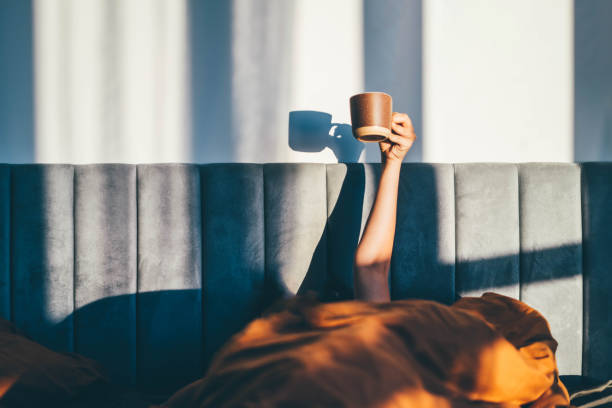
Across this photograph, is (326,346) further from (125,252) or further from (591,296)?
(591,296)

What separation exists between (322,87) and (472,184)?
495 millimetres

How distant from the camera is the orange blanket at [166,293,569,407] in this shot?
43cm

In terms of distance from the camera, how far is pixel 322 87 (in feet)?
3.19

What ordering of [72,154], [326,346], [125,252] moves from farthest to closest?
1. [72,154]
2. [125,252]
3. [326,346]

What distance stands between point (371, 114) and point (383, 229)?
264mm

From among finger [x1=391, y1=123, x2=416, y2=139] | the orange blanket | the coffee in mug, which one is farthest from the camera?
finger [x1=391, y1=123, x2=416, y2=139]

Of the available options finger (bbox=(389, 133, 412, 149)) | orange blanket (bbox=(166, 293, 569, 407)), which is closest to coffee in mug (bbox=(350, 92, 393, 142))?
finger (bbox=(389, 133, 412, 149))

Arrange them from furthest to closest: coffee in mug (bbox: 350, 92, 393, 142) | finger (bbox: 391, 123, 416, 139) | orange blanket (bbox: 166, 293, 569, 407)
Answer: finger (bbox: 391, 123, 416, 139)
coffee in mug (bbox: 350, 92, 393, 142)
orange blanket (bbox: 166, 293, 569, 407)

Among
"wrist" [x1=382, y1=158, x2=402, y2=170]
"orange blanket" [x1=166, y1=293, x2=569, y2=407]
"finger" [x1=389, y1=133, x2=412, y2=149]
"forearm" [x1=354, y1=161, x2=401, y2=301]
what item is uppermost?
"finger" [x1=389, y1=133, x2=412, y2=149]

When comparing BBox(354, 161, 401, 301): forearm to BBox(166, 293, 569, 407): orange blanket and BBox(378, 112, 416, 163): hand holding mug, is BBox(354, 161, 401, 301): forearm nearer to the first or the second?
BBox(378, 112, 416, 163): hand holding mug

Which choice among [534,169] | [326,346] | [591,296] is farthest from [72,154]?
[591,296]

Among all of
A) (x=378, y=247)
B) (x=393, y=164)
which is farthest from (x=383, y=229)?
(x=393, y=164)

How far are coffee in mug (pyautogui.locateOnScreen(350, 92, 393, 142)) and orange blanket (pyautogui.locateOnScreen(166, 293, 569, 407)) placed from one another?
36 cm

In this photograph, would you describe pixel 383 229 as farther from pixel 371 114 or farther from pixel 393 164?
pixel 371 114
